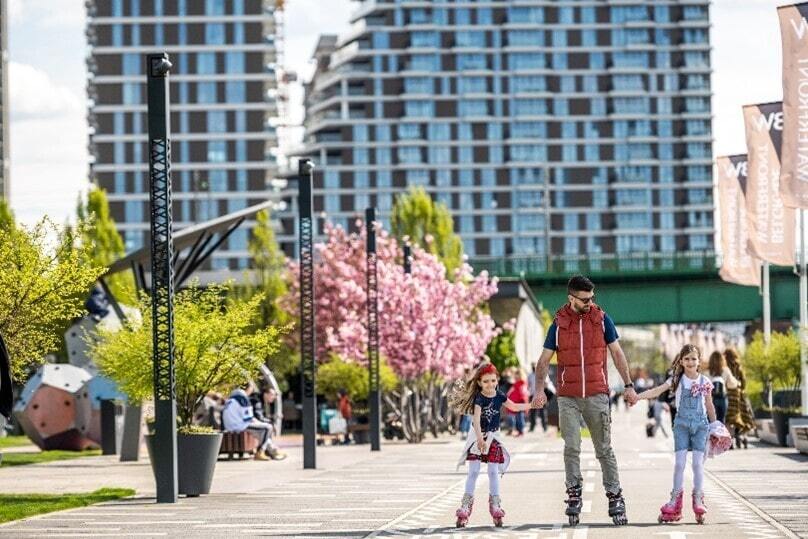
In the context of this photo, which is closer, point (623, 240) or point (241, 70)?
point (241, 70)

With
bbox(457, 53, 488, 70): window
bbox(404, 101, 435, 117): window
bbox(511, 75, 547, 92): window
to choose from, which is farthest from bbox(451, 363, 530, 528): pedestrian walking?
bbox(511, 75, 547, 92): window

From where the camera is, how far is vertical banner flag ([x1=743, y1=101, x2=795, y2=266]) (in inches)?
1576

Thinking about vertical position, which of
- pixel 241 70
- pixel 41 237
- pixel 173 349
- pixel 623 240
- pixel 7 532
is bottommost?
pixel 7 532

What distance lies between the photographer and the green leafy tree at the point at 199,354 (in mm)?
24953

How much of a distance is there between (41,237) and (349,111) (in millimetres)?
143202

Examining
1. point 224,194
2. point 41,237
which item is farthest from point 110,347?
point 224,194

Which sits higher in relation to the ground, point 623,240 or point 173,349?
point 623,240

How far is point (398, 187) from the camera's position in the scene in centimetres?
16700

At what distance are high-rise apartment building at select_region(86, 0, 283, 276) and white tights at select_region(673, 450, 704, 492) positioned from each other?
129 metres

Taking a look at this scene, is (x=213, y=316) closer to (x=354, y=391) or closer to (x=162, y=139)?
(x=162, y=139)

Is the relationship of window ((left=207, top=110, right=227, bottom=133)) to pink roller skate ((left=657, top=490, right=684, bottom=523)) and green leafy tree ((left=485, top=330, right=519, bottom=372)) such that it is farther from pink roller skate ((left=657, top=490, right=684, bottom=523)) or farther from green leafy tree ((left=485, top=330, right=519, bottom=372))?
pink roller skate ((left=657, top=490, right=684, bottom=523))

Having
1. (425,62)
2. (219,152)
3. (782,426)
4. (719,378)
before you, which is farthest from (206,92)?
(719,378)

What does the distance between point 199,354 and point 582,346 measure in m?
9.30

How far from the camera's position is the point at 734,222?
162 feet
